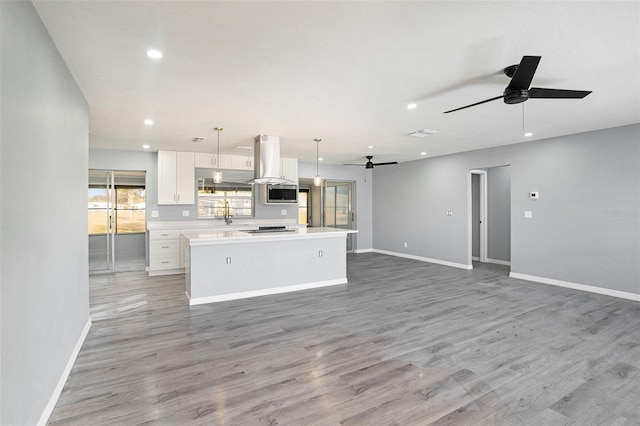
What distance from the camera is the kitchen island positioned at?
450 cm

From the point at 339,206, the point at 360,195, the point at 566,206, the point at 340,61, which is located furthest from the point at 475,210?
the point at 340,61

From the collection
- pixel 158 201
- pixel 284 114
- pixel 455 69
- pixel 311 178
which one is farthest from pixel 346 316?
pixel 311 178

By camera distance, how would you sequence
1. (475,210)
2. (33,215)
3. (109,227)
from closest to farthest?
(33,215)
(109,227)
(475,210)

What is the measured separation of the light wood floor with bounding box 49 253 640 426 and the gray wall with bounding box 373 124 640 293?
0.69 meters

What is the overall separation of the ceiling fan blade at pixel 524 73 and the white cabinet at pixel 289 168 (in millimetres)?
5599

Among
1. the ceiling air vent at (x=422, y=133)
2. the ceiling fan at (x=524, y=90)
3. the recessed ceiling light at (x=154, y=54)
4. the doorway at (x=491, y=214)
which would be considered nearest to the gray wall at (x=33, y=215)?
the recessed ceiling light at (x=154, y=54)

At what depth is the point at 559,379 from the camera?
254cm

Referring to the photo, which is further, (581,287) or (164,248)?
(164,248)

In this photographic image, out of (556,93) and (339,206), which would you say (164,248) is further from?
(556,93)

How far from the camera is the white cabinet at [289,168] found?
7.74 metres

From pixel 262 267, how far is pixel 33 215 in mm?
3227

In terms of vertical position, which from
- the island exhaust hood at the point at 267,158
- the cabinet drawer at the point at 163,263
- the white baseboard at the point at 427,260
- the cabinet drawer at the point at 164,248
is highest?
the island exhaust hood at the point at 267,158

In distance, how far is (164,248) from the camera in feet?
21.3

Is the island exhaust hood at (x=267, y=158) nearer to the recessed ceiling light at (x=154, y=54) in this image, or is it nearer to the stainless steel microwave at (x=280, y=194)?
the stainless steel microwave at (x=280, y=194)
